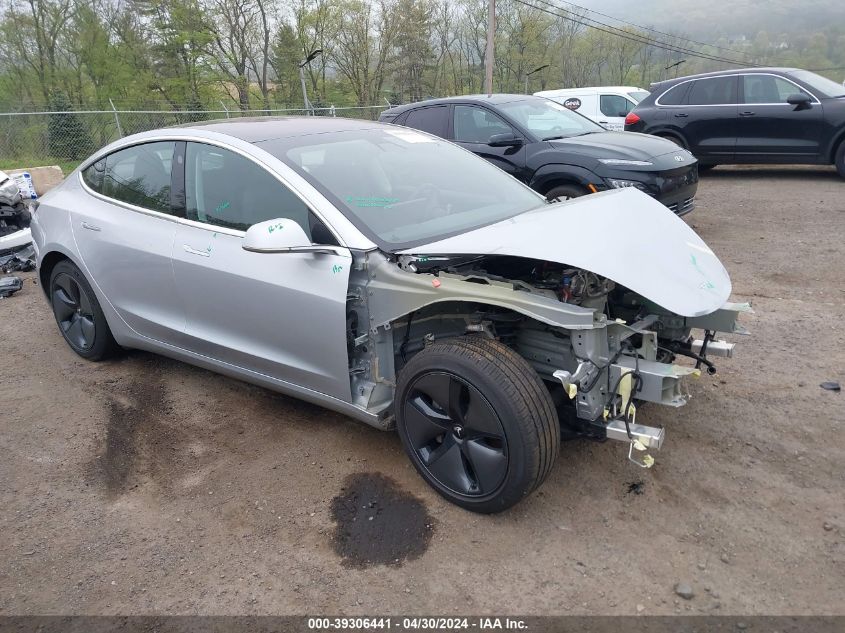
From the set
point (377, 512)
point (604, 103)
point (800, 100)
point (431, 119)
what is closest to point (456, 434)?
point (377, 512)

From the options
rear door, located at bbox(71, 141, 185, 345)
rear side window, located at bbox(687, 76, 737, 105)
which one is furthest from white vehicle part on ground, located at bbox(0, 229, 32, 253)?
rear side window, located at bbox(687, 76, 737, 105)

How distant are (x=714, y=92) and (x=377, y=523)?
33.9ft

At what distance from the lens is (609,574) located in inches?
99.0

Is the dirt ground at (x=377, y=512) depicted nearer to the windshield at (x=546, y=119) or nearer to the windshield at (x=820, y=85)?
the windshield at (x=546, y=119)

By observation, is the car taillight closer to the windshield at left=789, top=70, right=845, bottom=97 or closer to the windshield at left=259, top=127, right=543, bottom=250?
the windshield at left=789, top=70, right=845, bottom=97

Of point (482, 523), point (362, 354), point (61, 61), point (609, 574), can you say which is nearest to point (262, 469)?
point (362, 354)

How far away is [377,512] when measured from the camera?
2.96 m

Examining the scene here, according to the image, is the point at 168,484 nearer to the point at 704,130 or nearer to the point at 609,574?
the point at 609,574

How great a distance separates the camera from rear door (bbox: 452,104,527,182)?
7336 millimetres

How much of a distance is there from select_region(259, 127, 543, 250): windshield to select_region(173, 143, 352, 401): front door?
0.69 feet

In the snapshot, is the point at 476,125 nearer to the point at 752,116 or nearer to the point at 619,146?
the point at 619,146

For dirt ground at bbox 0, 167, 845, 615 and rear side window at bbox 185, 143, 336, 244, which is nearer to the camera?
dirt ground at bbox 0, 167, 845, 615

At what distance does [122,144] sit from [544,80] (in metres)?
45.0

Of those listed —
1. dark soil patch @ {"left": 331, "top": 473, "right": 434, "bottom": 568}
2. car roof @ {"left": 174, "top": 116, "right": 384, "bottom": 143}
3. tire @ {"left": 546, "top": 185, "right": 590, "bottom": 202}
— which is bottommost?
dark soil patch @ {"left": 331, "top": 473, "right": 434, "bottom": 568}
